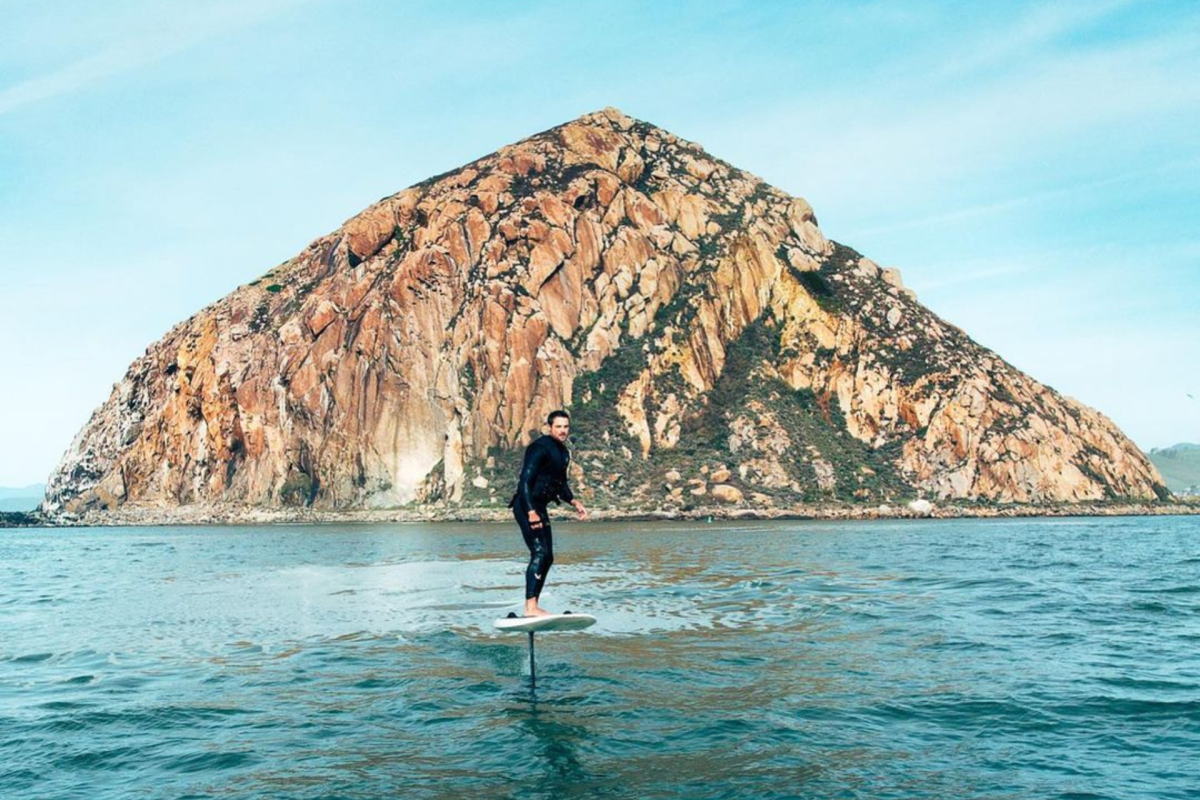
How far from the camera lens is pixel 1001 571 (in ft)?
102

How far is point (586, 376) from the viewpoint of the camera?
13200 cm

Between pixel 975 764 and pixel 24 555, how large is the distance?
6287cm

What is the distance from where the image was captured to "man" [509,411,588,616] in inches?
565

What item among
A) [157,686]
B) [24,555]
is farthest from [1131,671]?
[24,555]

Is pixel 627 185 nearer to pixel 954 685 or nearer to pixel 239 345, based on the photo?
pixel 239 345

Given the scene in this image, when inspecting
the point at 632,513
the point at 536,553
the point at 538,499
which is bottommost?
the point at 632,513

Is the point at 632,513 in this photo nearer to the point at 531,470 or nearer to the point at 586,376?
the point at 586,376

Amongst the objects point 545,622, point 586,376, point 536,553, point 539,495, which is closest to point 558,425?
point 539,495

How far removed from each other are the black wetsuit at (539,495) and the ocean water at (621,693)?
5.15 ft

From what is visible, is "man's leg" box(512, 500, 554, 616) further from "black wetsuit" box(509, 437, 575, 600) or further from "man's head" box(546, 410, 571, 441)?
"man's head" box(546, 410, 571, 441)

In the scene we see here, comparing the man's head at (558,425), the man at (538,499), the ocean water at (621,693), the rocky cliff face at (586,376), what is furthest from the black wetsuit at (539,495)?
the rocky cliff face at (586,376)

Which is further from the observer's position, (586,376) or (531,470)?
(586,376)

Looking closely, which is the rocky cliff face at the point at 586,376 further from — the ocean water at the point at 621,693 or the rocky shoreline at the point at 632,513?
the ocean water at the point at 621,693

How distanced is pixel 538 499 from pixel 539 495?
65mm
